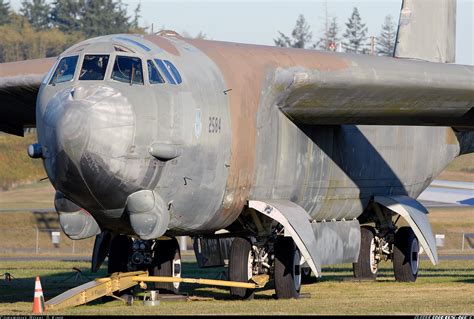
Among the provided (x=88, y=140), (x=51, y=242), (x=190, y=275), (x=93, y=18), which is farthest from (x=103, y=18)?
(x=88, y=140)

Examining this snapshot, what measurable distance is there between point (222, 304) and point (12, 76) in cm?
760

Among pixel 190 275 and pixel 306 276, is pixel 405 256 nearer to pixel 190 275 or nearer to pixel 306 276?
pixel 306 276

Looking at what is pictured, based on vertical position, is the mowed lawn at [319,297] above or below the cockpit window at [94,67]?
below

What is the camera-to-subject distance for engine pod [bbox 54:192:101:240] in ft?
72.4

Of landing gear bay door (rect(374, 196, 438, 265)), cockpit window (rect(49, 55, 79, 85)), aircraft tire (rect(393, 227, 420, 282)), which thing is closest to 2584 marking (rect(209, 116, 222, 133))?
cockpit window (rect(49, 55, 79, 85))

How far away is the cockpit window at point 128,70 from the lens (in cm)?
2161

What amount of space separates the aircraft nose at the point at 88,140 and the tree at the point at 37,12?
117743 millimetres

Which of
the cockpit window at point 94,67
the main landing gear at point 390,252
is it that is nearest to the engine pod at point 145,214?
the cockpit window at point 94,67

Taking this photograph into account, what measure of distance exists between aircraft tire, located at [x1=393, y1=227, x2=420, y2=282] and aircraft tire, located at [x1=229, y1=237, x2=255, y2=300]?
6.96m

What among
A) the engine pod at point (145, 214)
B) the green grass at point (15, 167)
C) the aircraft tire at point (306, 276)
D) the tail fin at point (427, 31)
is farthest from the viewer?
the green grass at point (15, 167)

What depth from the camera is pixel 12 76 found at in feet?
90.8

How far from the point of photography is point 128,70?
21797 millimetres

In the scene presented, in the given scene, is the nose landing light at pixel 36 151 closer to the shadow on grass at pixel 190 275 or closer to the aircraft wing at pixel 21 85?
the shadow on grass at pixel 190 275

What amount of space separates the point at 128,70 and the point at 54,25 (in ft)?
378
